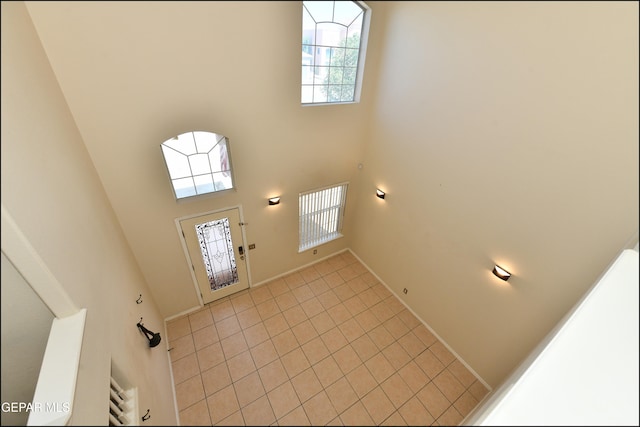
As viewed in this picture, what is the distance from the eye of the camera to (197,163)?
3.33m

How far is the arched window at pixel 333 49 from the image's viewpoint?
3.18 m

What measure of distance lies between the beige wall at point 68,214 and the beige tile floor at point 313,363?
2.70ft

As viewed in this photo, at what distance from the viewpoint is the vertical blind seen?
4.64 metres

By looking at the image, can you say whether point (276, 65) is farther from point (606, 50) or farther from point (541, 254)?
point (541, 254)

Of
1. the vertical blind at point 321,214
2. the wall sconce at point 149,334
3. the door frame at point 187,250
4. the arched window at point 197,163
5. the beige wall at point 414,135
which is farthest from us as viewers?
the vertical blind at point 321,214

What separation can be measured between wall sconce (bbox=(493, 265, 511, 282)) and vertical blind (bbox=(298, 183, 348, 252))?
264 centimetres

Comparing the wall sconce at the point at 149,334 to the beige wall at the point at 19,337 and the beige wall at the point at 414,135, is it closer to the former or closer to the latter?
the beige wall at the point at 414,135

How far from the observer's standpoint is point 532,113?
246 centimetres

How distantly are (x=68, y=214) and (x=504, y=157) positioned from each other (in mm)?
3902

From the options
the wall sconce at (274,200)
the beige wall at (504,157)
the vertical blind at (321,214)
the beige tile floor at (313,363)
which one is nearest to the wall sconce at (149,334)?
the beige tile floor at (313,363)

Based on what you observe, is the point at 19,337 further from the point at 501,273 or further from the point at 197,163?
the point at 501,273

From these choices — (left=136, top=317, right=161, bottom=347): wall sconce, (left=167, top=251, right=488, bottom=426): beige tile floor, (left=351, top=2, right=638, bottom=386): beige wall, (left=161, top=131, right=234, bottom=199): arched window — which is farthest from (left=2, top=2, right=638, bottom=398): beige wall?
(left=136, top=317, right=161, bottom=347): wall sconce

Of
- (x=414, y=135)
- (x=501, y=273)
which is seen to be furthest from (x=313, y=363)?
(x=414, y=135)

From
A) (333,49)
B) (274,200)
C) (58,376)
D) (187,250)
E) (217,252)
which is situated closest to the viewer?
(58,376)
